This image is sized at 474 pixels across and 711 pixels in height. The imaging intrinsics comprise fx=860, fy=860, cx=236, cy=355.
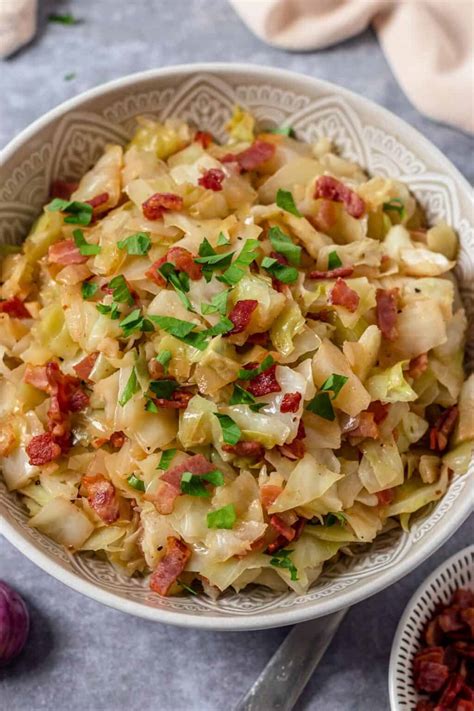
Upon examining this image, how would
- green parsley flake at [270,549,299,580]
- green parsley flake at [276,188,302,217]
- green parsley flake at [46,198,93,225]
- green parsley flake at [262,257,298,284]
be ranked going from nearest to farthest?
green parsley flake at [270,549,299,580], green parsley flake at [262,257,298,284], green parsley flake at [276,188,302,217], green parsley flake at [46,198,93,225]

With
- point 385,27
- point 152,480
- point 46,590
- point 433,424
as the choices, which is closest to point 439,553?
point 433,424

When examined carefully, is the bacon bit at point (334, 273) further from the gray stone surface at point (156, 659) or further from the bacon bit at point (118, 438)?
the gray stone surface at point (156, 659)

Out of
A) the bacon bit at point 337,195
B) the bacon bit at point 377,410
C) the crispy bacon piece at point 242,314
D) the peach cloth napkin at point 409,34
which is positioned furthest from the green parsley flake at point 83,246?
the peach cloth napkin at point 409,34

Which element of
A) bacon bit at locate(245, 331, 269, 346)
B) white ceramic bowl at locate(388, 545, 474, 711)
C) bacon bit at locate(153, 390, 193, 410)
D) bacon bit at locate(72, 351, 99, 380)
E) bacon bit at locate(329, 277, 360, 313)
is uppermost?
bacon bit at locate(329, 277, 360, 313)

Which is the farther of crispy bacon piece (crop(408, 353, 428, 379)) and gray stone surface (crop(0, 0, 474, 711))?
gray stone surface (crop(0, 0, 474, 711))

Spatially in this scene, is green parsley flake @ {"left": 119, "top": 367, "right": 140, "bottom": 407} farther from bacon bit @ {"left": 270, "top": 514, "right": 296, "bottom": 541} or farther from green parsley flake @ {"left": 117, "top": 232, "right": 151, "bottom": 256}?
bacon bit @ {"left": 270, "top": 514, "right": 296, "bottom": 541}

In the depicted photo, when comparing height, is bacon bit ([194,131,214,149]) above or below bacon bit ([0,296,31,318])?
above

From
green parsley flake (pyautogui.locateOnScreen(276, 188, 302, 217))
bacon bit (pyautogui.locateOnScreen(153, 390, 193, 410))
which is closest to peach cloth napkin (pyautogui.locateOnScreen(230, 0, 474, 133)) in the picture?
green parsley flake (pyautogui.locateOnScreen(276, 188, 302, 217))
